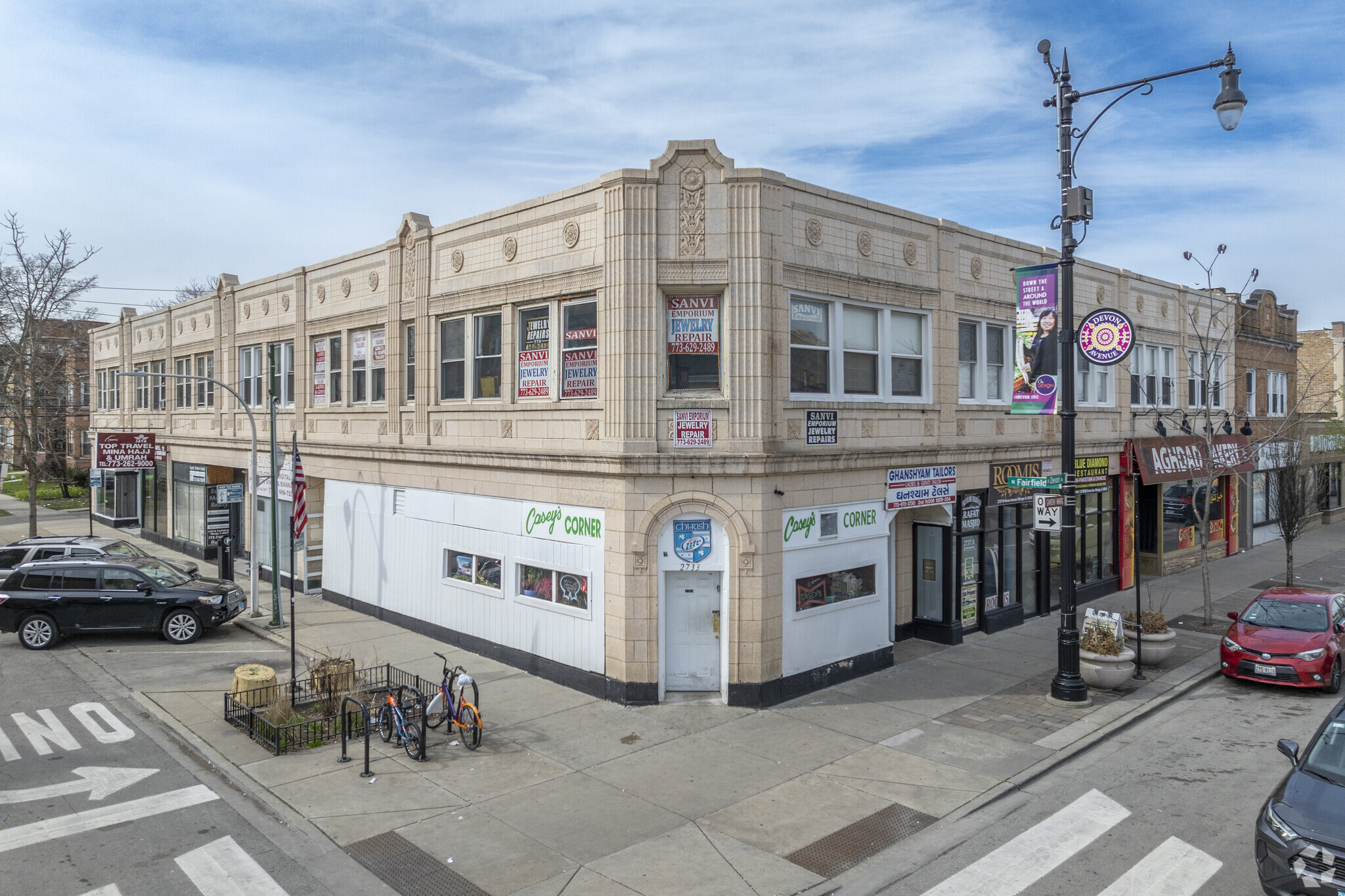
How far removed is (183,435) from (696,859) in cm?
2833

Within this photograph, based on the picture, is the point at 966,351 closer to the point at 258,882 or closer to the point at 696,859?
the point at 696,859

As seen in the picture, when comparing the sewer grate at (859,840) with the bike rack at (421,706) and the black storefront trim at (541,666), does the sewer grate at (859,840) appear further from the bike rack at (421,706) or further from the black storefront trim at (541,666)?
the bike rack at (421,706)

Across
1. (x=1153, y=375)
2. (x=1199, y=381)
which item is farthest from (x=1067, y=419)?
(x=1199, y=381)

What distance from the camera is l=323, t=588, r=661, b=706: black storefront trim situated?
43.9 feet

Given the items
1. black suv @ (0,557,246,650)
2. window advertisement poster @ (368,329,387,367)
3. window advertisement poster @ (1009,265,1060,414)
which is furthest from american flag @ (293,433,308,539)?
window advertisement poster @ (1009,265,1060,414)

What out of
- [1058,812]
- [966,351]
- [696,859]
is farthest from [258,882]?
[966,351]

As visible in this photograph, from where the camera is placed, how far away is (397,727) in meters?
11.5

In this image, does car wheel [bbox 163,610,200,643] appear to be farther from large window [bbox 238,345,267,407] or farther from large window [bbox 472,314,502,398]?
large window [bbox 238,345,267,407]

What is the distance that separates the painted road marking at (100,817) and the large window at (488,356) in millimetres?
8427

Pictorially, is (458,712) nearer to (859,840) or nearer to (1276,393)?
(859,840)

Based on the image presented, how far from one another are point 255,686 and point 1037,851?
1073cm

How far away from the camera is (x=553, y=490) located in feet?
48.1

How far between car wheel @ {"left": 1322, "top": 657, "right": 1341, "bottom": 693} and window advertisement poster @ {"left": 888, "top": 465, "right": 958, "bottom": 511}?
663 centimetres

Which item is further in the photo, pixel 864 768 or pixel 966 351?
pixel 966 351
